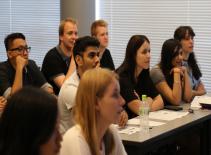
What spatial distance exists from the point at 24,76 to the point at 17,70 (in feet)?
0.57

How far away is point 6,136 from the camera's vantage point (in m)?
1.21

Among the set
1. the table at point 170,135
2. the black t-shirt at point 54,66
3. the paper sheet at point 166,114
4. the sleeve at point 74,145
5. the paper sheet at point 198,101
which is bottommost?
the table at point 170,135

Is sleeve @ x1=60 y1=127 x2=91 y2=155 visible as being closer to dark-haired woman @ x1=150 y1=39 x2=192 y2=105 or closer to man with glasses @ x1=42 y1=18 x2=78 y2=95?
man with glasses @ x1=42 y1=18 x2=78 y2=95

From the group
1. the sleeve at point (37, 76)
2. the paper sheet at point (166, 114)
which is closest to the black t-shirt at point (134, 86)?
the paper sheet at point (166, 114)

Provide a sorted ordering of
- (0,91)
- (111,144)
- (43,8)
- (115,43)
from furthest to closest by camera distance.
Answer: (43,8) → (115,43) → (0,91) → (111,144)

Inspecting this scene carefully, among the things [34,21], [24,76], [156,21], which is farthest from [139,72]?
[34,21]

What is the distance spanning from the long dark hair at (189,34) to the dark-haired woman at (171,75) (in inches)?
13.7

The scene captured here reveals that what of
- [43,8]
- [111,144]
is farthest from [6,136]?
[43,8]

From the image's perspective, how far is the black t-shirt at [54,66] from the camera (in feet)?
13.2

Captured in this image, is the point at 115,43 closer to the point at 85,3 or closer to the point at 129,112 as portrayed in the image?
the point at 85,3

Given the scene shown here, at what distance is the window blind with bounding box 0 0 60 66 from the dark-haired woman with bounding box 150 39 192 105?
Result: 7.71 ft

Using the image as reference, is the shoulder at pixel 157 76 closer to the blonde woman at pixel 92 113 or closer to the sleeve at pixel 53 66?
the sleeve at pixel 53 66

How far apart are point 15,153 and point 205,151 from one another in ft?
10.5

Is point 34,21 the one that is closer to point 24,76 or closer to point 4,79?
point 24,76
